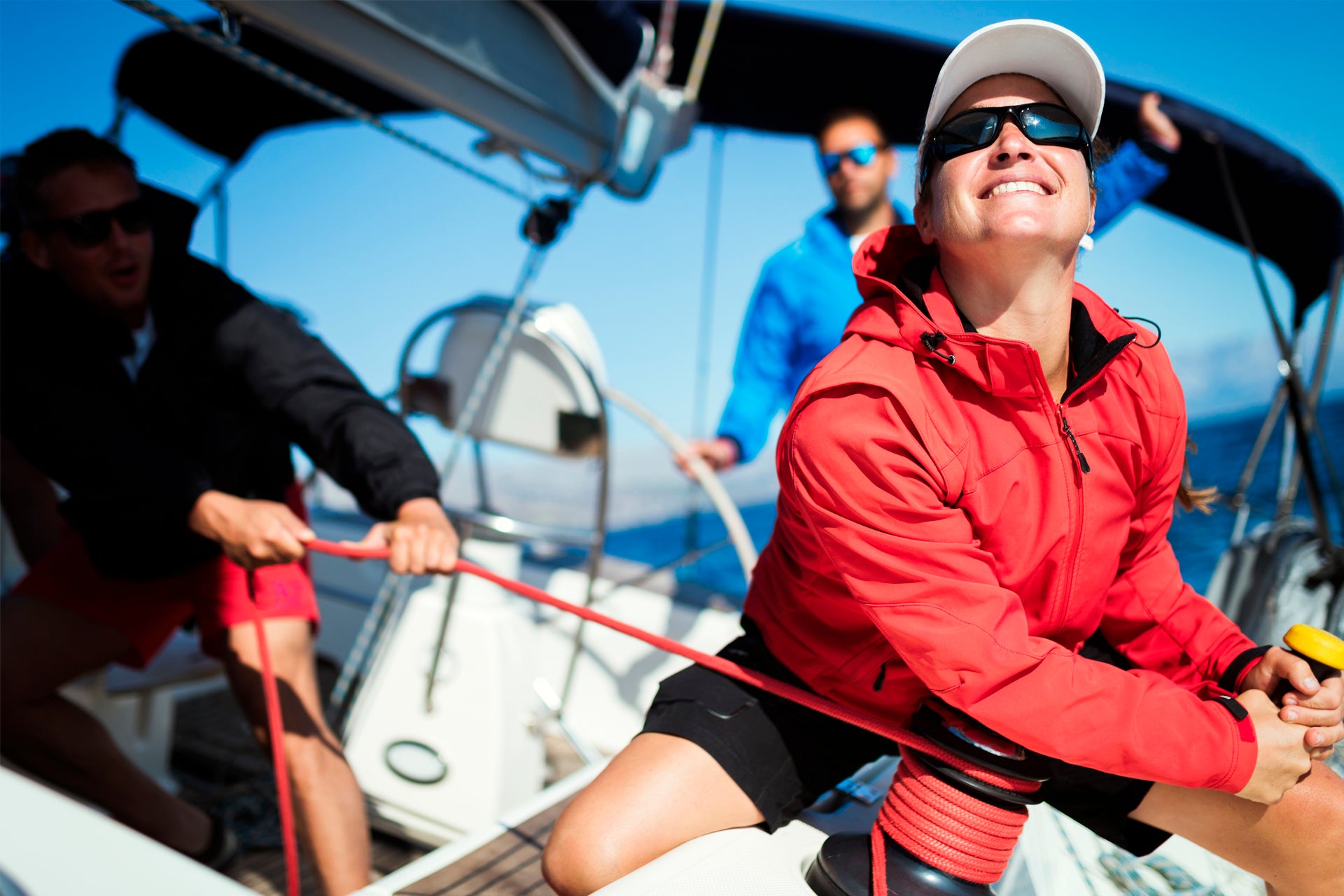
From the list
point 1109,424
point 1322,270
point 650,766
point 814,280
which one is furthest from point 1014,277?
point 1322,270

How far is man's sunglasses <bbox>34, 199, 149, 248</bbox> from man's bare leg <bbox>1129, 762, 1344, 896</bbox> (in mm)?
2124

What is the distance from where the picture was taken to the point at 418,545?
4.56ft

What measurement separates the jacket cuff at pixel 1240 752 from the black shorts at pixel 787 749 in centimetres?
20

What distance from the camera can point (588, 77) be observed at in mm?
2070

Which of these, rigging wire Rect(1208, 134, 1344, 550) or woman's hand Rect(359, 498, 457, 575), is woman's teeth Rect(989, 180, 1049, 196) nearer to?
woman's hand Rect(359, 498, 457, 575)

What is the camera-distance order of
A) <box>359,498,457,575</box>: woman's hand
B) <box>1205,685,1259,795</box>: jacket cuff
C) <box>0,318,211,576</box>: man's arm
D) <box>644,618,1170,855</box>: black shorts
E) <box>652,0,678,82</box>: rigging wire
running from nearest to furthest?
<box>1205,685,1259,795</box>: jacket cuff
<box>644,618,1170,855</box>: black shorts
<box>359,498,457,575</box>: woman's hand
<box>0,318,211,576</box>: man's arm
<box>652,0,678,82</box>: rigging wire

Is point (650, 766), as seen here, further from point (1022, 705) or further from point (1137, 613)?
point (1137, 613)

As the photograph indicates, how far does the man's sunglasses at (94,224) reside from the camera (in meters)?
1.71

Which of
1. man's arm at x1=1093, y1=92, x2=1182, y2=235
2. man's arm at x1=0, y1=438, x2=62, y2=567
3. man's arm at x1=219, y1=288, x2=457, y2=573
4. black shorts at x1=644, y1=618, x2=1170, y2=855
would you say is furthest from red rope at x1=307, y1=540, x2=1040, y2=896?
man's arm at x1=0, y1=438, x2=62, y2=567

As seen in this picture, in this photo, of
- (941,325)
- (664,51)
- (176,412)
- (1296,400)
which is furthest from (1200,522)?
(176,412)

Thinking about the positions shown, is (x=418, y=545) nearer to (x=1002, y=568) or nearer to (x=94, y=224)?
(x=1002, y=568)

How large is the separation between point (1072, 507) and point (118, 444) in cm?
Answer: 165

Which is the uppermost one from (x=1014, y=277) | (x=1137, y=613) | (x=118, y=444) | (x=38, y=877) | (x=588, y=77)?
(x=588, y=77)

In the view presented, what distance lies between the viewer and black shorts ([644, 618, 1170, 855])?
116 centimetres
